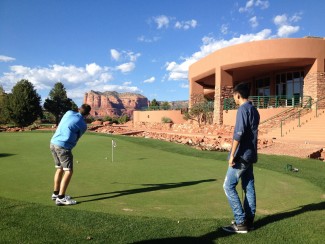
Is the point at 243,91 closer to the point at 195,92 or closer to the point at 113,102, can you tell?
the point at 195,92

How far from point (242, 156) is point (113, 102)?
173 m

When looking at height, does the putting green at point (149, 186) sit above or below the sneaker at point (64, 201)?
below

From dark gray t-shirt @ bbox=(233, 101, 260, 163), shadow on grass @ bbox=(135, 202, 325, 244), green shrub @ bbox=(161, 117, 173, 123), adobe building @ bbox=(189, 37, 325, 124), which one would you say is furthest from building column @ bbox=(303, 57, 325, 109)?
dark gray t-shirt @ bbox=(233, 101, 260, 163)

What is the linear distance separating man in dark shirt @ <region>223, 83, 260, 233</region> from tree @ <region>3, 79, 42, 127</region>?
47.6 metres

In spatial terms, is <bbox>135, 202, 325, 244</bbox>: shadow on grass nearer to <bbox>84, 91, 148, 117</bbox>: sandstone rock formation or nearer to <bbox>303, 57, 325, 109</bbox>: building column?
<bbox>303, 57, 325, 109</bbox>: building column

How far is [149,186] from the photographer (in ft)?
22.3

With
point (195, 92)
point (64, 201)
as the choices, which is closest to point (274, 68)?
point (195, 92)

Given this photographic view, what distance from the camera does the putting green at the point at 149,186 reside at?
209 inches

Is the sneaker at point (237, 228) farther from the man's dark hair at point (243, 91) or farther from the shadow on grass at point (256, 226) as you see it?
the man's dark hair at point (243, 91)

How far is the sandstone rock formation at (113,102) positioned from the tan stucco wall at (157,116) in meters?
113

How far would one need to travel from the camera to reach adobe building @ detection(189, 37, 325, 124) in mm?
24328

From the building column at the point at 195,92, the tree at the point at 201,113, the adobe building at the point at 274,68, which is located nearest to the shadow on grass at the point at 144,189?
the adobe building at the point at 274,68

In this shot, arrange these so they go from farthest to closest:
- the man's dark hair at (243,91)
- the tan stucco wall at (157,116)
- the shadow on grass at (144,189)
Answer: the tan stucco wall at (157,116) → the shadow on grass at (144,189) → the man's dark hair at (243,91)

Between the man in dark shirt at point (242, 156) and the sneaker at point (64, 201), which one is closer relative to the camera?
the man in dark shirt at point (242, 156)
